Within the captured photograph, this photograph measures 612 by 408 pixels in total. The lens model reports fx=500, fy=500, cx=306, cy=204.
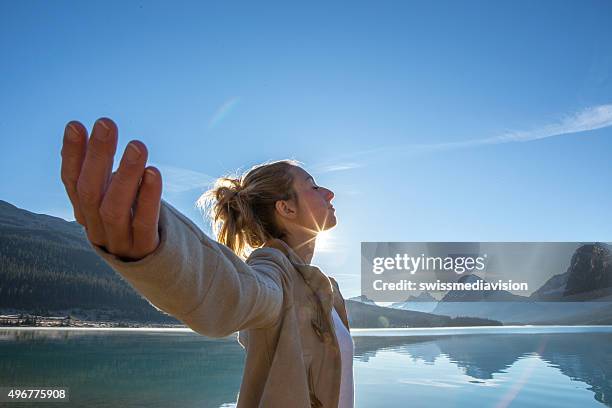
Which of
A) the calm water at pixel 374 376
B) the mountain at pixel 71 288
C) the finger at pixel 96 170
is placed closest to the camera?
the finger at pixel 96 170

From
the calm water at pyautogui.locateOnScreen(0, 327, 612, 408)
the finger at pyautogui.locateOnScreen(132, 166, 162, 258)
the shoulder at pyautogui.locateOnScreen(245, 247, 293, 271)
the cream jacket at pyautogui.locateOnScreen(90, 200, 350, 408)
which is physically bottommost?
the calm water at pyautogui.locateOnScreen(0, 327, 612, 408)

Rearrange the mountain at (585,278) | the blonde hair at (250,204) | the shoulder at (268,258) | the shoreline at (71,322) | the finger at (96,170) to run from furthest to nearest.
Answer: the mountain at (585,278) < the shoreline at (71,322) < the blonde hair at (250,204) < the shoulder at (268,258) < the finger at (96,170)

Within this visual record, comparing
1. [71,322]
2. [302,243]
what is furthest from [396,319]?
[302,243]

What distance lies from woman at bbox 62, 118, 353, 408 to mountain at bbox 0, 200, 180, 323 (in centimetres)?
4925

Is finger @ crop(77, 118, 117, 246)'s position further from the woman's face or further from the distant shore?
the distant shore

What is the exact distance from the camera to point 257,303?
87cm

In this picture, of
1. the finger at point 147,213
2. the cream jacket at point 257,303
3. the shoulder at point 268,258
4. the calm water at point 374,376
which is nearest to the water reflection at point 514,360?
the calm water at point 374,376

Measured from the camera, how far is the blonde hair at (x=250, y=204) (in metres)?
1.70

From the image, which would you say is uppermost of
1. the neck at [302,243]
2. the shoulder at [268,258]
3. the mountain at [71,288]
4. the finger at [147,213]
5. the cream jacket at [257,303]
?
the mountain at [71,288]

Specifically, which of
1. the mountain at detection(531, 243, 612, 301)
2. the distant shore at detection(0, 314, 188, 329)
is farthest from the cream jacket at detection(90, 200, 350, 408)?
the mountain at detection(531, 243, 612, 301)

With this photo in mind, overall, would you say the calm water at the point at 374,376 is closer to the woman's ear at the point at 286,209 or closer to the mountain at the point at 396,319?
the woman's ear at the point at 286,209

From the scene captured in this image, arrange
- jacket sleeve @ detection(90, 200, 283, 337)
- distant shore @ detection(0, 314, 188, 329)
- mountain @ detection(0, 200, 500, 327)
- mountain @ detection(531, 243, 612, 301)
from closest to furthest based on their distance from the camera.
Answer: jacket sleeve @ detection(90, 200, 283, 337), distant shore @ detection(0, 314, 188, 329), mountain @ detection(0, 200, 500, 327), mountain @ detection(531, 243, 612, 301)

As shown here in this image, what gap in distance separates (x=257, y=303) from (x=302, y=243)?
34.3 inches

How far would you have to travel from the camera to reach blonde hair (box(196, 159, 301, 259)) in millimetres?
1702
